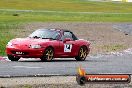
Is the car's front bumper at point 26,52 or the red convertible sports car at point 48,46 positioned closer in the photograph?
the car's front bumper at point 26,52

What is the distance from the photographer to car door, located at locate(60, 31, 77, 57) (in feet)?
83.4

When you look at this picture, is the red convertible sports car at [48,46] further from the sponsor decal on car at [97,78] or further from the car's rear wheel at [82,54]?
the sponsor decal on car at [97,78]

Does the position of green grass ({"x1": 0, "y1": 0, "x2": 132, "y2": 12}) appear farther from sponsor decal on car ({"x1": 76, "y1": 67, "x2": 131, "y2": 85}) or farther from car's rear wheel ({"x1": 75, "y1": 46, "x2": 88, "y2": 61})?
sponsor decal on car ({"x1": 76, "y1": 67, "x2": 131, "y2": 85})

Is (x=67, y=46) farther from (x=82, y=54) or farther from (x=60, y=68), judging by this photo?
(x=60, y=68)

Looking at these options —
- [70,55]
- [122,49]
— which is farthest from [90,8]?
[70,55]

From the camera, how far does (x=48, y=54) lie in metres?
24.3

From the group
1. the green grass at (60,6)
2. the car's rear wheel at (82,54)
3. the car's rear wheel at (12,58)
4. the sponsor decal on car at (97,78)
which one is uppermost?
the sponsor decal on car at (97,78)

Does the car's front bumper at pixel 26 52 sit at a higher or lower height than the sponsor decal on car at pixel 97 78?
lower

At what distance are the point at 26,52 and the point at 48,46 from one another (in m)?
1.00

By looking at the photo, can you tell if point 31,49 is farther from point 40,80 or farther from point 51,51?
point 40,80

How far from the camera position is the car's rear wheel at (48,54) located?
2419cm

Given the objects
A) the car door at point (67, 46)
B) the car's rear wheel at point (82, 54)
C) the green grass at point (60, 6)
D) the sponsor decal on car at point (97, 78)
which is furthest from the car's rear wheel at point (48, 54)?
the green grass at point (60, 6)

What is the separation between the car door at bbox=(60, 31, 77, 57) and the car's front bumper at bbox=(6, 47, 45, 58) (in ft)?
4.92

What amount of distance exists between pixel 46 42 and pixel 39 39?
1.32 feet
